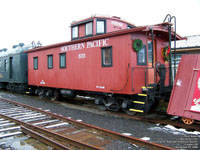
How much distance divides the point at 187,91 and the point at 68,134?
3.51 metres

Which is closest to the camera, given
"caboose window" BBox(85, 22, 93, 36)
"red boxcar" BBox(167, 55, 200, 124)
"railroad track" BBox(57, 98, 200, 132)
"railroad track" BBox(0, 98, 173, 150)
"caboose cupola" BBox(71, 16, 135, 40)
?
"railroad track" BBox(0, 98, 173, 150)

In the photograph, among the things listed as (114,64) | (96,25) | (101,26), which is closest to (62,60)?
(96,25)

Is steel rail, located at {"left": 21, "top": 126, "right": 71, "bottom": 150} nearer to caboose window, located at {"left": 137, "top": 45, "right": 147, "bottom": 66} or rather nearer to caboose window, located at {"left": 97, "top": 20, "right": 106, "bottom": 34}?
caboose window, located at {"left": 137, "top": 45, "right": 147, "bottom": 66}

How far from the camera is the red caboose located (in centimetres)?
725

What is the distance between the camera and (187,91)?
545 cm

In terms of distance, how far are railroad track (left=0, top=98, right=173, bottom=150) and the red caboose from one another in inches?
87.8

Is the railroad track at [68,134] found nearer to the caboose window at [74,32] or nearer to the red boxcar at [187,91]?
the red boxcar at [187,91]

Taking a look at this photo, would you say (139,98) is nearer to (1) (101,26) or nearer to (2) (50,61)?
(1) (101,26)

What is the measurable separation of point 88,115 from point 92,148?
354 centimetres

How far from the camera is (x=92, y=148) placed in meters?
4.22

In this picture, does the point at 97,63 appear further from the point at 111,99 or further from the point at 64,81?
the point at 64,81

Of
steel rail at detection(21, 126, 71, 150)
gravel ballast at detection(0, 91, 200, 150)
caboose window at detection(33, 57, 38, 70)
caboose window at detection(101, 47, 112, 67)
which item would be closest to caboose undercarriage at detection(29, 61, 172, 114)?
gravel ballast at detection(0, 91, 200, 150)

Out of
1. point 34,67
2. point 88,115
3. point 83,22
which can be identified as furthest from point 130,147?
point 34,67

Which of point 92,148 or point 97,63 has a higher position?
point 97,63
